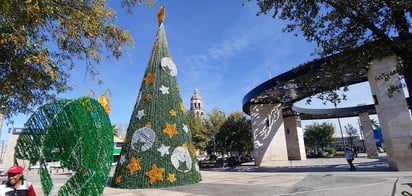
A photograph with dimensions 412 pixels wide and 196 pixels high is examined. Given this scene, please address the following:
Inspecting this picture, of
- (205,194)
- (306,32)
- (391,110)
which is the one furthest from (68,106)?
(391,110)

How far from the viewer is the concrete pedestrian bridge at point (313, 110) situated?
25.2ft

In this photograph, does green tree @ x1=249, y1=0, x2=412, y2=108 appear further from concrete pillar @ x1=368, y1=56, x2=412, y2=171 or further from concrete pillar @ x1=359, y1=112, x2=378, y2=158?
concrete pillar @ x1=359, y1=112, x2=378, y2=158

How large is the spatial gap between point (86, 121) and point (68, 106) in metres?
0.62

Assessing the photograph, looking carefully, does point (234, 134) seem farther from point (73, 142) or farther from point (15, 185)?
point (15, 185)

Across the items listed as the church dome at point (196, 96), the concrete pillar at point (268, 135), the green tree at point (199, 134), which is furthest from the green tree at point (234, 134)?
the church dome at point (196, 96)

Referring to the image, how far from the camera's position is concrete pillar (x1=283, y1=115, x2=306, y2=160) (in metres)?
32.2

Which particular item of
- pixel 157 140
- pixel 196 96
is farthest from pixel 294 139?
pixel 196 96

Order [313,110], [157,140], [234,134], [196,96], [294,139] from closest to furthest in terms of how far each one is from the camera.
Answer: [157,140] < [313,110] < [234,134] < [294,139] < [196,96]

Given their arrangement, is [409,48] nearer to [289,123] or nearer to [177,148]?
[177,148]

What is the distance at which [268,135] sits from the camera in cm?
2645

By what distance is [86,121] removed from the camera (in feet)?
21.5

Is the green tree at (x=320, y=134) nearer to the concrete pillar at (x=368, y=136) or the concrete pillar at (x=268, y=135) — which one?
the concrete pillar at (x=368, y=136)

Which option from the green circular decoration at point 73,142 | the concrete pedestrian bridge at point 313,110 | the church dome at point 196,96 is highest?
the church dome at point 196,96

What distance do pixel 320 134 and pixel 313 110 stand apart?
22078 millimetres
